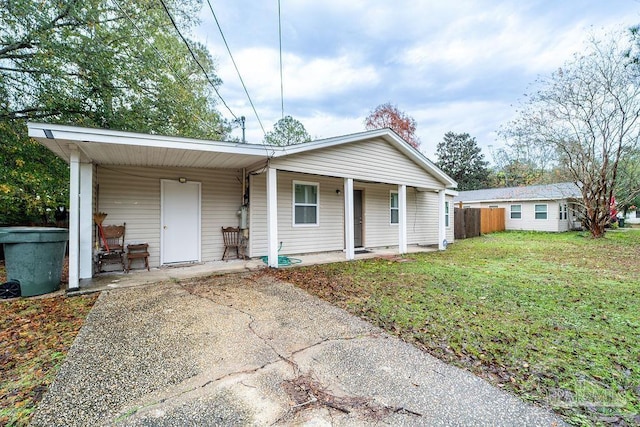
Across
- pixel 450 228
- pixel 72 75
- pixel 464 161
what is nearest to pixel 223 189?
pixel 72 75

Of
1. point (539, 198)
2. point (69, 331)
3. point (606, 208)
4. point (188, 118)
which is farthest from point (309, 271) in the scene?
point (539, 198)

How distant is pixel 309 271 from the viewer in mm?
6199

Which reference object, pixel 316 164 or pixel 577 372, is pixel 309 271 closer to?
pixel 316 164

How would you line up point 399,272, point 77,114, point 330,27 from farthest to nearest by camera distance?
point 330,27
point 77,114
point 399,272

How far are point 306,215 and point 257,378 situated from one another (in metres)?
6.17

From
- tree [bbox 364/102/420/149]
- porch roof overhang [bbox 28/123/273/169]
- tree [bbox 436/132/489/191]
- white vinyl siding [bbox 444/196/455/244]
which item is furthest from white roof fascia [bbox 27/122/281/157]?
tree [bbox 436/132/489/191]

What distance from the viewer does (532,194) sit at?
17484 millimetres

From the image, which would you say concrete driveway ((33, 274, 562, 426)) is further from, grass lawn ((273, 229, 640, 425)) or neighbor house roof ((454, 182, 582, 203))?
neighbor house roof ((454, 182, 582, 203))

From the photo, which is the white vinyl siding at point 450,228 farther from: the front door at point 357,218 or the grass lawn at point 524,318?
the grass lawn at point 524,318

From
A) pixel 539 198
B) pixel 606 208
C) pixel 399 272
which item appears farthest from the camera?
pixel 539 198

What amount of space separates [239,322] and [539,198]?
19654 mm

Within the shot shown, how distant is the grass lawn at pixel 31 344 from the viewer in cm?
194

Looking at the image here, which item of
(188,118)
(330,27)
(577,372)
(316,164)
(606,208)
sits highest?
(330,27)

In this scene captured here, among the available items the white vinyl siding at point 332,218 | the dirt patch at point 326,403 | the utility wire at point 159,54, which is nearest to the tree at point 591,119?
the white vinyl siding at point 332,218
